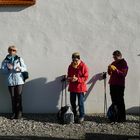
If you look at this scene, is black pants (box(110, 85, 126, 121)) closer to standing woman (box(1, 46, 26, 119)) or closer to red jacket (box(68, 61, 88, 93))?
red jacket (box(68, 61, 88, 93))

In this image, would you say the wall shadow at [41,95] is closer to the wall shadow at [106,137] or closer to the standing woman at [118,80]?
the standing woman at [118,80]

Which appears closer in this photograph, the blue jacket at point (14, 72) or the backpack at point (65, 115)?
the backpack at point (65, 115)

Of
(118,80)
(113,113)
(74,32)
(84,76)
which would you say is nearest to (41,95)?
(84,76)

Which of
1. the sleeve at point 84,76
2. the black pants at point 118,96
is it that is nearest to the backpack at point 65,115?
the sleeve at point 84,76

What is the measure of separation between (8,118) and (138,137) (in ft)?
11.5

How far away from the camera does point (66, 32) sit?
11945 millimetres

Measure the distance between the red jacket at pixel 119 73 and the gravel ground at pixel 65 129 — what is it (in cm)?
94

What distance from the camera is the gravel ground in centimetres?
973

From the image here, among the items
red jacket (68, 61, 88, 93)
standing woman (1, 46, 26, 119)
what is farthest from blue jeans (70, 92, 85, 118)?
standing woman (1, 46, 26, 119)

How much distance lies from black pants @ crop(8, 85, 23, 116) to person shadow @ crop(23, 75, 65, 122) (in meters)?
0.51

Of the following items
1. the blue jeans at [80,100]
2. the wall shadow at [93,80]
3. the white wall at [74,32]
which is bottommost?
the blue jeans at [80,100]

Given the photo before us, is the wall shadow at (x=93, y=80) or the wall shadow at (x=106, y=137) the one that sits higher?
the wall shadow at (x=93, y=80)

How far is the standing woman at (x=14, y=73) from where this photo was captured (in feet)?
37.4

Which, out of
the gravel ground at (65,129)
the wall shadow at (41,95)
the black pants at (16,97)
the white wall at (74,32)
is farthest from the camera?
the wall shadow at (41,95)
